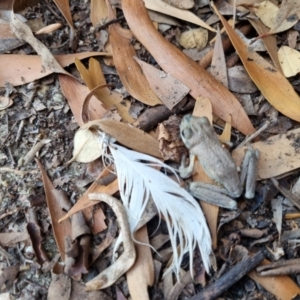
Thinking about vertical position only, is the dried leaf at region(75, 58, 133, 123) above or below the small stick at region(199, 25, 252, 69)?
above

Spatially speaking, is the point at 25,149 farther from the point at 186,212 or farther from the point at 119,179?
the point at 186,212

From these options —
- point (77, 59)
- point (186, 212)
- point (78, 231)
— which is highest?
point (77, 59)

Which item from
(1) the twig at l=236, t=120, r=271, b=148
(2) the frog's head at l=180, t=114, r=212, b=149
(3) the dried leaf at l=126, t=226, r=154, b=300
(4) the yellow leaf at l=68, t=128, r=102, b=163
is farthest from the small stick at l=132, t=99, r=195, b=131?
(3) the dried leaf at l=126, t=226, r=154, b=300

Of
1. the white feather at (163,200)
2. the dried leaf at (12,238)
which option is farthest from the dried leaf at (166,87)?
the dried leaf at (12,238)

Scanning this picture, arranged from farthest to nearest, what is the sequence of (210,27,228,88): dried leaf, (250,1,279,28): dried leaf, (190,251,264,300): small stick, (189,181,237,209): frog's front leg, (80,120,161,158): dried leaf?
1. (250,1,279,28): dried leaf
2. (210,27,228,88): dried leaf
3. (80,120,161,158): dried leaf
4. (189,181,237,209): frog's front leg
5. (190,251,264,300): small stick

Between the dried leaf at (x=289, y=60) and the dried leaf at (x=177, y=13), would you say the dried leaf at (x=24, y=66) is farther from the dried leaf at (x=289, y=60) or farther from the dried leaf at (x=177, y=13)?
the dried leaf at (x=289, y=60)

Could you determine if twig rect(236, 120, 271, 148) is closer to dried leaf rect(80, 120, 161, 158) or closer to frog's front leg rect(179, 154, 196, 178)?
frog's front leg rect(179, 154, 196, 178)

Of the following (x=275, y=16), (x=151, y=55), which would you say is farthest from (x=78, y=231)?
(x=275, y=16)
